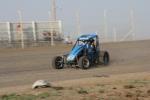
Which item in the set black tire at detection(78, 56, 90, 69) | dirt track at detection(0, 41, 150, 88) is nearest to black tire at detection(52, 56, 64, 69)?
dirt track at detection(0, 41, 150, 88)

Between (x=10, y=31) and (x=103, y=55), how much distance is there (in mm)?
15335

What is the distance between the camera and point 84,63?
22188 mm

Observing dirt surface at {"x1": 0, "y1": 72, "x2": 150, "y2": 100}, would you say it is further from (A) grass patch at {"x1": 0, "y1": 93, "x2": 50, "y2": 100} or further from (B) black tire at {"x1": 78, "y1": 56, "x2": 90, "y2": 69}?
(B) black tire at {"x1": 78, "y1": 56, "x2": 90, "y2": 69}

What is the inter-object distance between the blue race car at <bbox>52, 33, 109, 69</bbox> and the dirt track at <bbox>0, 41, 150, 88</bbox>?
0.34 metres

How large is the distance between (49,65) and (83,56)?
230cm

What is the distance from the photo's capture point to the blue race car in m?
22.3

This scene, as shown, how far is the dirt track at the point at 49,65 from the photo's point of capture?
1948cm

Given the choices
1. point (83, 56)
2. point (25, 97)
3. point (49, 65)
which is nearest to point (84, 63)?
point (83, 56)

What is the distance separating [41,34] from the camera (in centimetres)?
3938

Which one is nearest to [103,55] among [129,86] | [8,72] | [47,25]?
[8,72]

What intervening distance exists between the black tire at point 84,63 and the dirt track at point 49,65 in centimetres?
27

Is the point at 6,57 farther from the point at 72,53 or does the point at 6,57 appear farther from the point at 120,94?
the point at 120,94

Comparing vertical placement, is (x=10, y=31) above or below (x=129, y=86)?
above

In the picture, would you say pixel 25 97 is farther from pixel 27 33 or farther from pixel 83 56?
pixel 27 33
